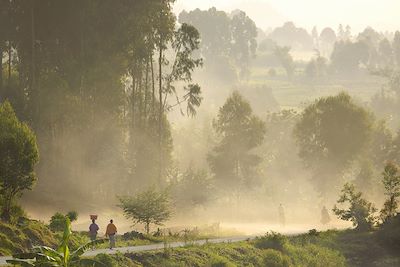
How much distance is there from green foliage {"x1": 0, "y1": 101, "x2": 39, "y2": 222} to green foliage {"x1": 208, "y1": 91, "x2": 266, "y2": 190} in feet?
120

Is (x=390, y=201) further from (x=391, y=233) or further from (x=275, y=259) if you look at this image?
(x=275, y=259)

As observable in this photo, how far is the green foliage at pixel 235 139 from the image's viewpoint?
63.3 metres

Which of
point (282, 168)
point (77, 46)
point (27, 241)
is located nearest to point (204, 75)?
point (282, 168)

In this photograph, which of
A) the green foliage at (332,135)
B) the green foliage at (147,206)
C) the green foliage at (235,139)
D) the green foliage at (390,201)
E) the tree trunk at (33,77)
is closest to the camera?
the green foliage at (147,206)

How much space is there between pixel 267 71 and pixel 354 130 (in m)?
137

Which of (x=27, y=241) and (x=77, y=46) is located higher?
(x=77, y=46)

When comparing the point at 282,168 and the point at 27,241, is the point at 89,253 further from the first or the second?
the point at 282,168

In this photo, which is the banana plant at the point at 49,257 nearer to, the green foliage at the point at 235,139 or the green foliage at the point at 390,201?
the green foliage at the point at 390,201

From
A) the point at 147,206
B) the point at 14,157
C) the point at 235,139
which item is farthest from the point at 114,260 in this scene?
the point at 235,139

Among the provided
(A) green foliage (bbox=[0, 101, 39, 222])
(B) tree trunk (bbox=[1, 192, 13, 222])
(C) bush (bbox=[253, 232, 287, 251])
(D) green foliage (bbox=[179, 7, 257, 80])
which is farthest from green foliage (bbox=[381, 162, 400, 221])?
(D) green foliage (bbox=[179, 7, 257, 80])

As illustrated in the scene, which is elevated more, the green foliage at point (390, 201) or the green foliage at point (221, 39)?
the green foliage at point (221, 39)

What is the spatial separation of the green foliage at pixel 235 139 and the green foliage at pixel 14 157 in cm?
3645

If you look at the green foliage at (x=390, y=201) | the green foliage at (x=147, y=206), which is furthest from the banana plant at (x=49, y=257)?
the green foliage at (x=390, y=201)

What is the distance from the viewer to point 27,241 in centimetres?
2372
